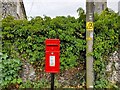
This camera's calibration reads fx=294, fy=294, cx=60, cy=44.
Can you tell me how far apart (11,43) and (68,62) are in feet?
4.66

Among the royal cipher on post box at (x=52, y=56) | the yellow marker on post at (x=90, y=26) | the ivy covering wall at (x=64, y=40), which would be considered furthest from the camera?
the ivy covering wall at (x=64, y=40)

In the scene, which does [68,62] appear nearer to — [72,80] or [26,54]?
[72,80]

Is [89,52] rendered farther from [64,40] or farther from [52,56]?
[52,56]

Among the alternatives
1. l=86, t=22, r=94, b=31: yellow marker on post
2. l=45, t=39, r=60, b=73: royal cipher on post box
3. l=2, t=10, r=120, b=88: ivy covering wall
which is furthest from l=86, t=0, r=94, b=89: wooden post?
l=45, t=39, r=60, b=73: royal cipher on post box

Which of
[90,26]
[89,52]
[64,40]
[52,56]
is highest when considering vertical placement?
[90,26]

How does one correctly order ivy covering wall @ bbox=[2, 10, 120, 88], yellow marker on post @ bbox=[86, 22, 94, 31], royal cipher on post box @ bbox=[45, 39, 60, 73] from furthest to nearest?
1. ivy covering wall @ bbox=[2, 10, 120, 88]
2. yellow marker on post @ bbox=[86, 22, 94, 31]
3. royal cipher on post box @ bbox=[45, 39, 60, 73]

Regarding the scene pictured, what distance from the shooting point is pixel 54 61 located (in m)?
5.58

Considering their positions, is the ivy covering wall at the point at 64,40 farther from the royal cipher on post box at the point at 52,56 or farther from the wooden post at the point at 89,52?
the royal cipher on post box at the point at 52,56

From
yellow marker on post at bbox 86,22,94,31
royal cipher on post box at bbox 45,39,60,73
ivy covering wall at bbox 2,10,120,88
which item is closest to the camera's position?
royal cipher on post box at bbox 45,39,60,73

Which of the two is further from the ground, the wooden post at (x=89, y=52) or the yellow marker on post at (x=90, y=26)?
the yellow marker on post at (x=90, y=26)

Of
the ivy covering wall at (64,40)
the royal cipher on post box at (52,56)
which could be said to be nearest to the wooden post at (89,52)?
the ivy covering wall at (64,40)

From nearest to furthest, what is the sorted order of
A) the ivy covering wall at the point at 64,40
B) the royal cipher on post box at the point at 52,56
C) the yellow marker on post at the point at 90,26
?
the royal cipher on post box at the point at 52,56 < the yellow marker on post at the point at 90,26 < the ivy covering wall at the point at 64,40

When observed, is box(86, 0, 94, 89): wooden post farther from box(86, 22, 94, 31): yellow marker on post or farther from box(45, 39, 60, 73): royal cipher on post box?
box(45, 39, 60, 73): royal cipher on post box

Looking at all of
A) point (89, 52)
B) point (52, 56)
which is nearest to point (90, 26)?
point (89, 52)
